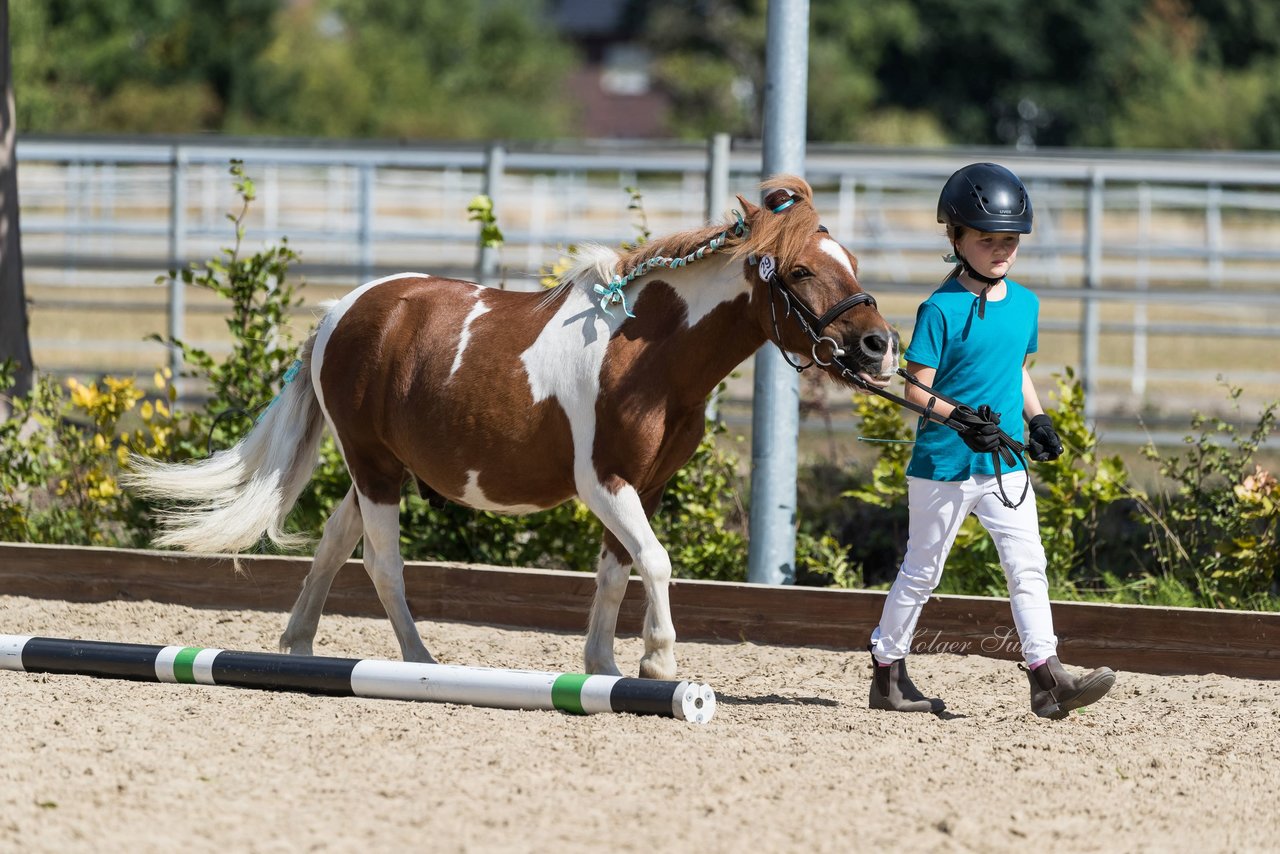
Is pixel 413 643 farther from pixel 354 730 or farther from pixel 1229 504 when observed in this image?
pixel 1229 504

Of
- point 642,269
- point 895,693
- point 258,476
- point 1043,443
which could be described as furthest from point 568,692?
point 258,476

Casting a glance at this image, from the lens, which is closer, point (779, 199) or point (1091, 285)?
point (779, 199)

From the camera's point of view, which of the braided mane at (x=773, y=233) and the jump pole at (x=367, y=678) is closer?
the jump pole at (x=367, y=678)

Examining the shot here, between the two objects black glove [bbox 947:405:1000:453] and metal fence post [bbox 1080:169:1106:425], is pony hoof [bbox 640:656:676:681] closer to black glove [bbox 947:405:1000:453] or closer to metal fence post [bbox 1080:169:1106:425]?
black glove [bbox 947:405:1000:453]

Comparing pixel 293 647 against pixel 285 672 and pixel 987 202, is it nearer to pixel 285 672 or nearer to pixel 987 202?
pixel 285 672

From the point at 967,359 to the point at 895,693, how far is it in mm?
1052

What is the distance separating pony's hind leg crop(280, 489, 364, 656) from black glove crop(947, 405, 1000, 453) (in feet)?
7.11

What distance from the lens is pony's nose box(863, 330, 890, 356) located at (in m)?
4.40

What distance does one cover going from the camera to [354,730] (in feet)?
14.0

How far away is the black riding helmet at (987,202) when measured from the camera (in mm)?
4527

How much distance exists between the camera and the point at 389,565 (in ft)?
17.4

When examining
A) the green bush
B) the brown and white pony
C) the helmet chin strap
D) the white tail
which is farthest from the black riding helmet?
the white tail

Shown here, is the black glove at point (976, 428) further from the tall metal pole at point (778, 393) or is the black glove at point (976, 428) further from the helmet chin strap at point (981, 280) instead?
the tall metal pole at point (778, 393)

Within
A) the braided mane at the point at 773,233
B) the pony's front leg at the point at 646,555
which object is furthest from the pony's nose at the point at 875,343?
the pony's front leg at the point at 646,555
